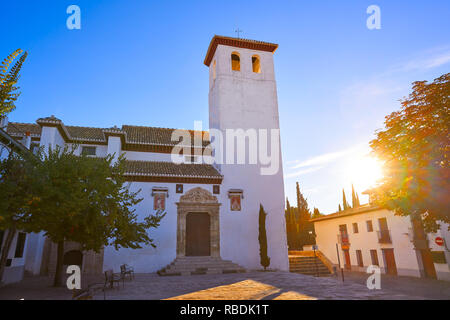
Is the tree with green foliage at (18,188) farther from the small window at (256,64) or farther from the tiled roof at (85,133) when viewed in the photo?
the small window at (256,64)

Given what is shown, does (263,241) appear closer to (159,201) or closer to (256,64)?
(159,201)

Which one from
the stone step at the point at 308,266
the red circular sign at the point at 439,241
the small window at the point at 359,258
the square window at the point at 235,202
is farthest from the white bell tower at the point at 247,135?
the small window at the point at 359,258

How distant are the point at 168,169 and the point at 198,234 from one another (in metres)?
4.88

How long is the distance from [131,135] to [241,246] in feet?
38.3

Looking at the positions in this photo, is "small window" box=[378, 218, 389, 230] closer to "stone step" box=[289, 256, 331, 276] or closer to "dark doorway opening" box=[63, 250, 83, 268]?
"stone step" box=[289, 256, 331, 276]

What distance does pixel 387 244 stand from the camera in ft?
73.7

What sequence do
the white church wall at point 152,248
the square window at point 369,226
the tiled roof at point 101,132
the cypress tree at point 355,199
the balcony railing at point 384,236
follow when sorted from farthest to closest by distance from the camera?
1. the cypress tree at point 355,199
2. the square window at point 369,226
3. the balcony railing at point 384,236
4. the tiled roof at point 101,132
5. the white church wall at point 152,248

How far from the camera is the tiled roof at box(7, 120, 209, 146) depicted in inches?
746

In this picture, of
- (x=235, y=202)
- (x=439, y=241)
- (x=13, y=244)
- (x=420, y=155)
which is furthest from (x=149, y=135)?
(x=439, y=241)

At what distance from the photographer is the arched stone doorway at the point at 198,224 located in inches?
728

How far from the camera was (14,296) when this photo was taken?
362 inches

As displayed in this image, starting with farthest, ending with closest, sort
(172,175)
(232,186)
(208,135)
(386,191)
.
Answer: (208,135) → (232,186) → (172,175) → (386,191)
